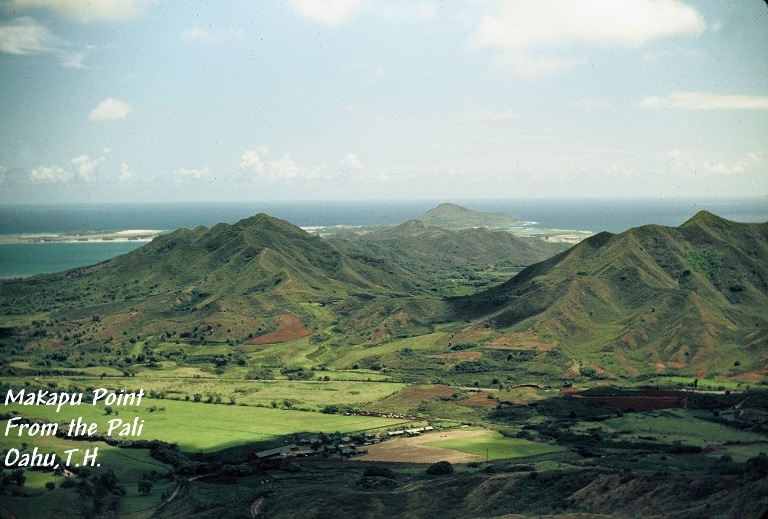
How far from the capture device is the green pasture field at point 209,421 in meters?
64.6

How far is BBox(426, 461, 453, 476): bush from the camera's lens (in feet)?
172

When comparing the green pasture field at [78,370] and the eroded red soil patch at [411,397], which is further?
the green pasture field at [78,370]

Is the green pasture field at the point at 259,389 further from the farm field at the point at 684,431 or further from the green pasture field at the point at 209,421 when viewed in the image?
the farm field at the point at 684,431

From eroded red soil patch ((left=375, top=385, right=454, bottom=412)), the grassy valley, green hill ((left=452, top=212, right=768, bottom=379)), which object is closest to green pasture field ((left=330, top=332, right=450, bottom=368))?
the grassy valley

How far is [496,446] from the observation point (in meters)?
60.6

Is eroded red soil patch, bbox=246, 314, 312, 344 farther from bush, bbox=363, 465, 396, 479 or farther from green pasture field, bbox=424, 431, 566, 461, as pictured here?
bush, bbox=363, 465, 396, 479

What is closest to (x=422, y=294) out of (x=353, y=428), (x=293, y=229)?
(x=293, y=229)

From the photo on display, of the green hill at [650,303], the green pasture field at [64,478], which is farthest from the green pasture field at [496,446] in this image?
the green hill at [650,303]

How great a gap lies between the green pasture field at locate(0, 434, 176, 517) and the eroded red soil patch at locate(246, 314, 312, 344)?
4880 cm

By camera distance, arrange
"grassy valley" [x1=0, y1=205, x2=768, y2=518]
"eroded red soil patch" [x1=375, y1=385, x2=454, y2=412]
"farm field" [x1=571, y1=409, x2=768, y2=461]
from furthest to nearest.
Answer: "eroded red soil patch" [x1=375, y1=385, x2=454, y2=412] → "farm field" [x1=571, y1=409, x2=768, y2=461] → "grassy valley" [x1=0, y1=205, x2=768, y2=518]

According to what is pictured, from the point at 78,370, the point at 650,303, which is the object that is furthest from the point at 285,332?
the point at 650,303

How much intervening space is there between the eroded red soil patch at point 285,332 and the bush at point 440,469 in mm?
57378

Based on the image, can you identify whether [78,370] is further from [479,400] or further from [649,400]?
[649,400]

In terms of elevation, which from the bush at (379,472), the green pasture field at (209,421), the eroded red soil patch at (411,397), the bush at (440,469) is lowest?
the green pasture field at (209,421)
